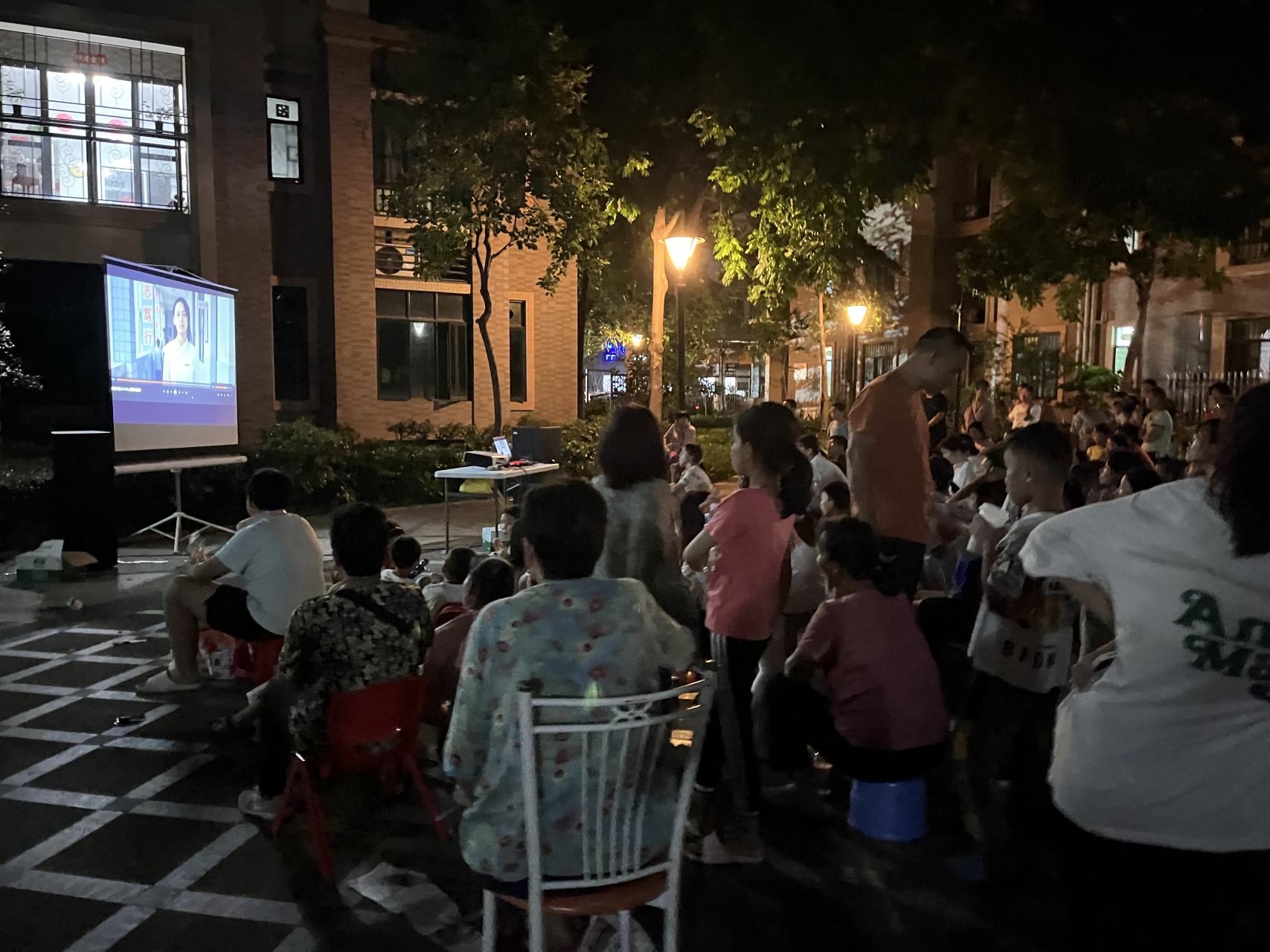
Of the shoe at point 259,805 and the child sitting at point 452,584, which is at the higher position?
the child sitting at point 452,584

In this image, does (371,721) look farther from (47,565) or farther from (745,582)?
(47,565)

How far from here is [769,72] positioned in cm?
1327

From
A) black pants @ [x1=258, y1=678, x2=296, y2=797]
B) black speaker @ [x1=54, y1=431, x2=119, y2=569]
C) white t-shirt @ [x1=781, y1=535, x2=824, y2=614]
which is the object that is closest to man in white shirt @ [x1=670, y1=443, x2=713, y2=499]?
white t-shirt @ [x1=781, y1=535, x2=824, y2=614]

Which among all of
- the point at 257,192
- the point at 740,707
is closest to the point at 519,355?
the point at 257,192

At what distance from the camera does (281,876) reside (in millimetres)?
3498

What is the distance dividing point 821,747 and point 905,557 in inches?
39.9

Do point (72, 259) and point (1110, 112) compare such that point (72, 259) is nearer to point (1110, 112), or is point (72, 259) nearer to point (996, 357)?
point (1110, 112)

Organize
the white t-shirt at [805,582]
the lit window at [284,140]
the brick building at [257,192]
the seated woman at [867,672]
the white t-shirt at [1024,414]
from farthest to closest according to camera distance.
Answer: the lit window at [284,140], the brick building at [257,192], the white t-shirt at [1024,414], the white t-shirt at [805,582], the seated woman at [867,672]

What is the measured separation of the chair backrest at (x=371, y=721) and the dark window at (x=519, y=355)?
15.7 meters

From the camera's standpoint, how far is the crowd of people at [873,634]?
1708mm

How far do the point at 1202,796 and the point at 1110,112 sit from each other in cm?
1399

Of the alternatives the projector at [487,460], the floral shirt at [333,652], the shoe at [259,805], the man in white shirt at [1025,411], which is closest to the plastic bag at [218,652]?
the shoe at [259,805]

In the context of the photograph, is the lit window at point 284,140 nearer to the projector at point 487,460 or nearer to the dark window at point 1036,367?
the projector at point 487,460

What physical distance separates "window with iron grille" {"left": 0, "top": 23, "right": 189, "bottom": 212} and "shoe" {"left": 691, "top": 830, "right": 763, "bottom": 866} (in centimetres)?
1451
